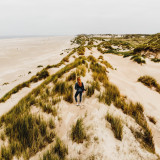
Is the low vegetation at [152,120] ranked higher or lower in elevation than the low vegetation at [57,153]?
lower

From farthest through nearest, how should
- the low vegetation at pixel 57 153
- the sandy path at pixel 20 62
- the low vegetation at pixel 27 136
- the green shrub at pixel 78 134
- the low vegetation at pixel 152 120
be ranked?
the sandy path at pixel 20 62, the low vegetation at pixel 152 120, the green shrub at pixel 78 134, the low vegetation at pixel 27 136, the low vegetation at pixel 57 153

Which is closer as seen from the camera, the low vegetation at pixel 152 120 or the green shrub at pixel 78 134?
the green shrub at pixel 78 134

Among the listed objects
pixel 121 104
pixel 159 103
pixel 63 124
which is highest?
pixel 121 104

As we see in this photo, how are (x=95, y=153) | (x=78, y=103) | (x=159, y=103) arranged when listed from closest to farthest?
1. (x=95, y=153)
2. (x=78, y=103)
3. (x=159, y=103)

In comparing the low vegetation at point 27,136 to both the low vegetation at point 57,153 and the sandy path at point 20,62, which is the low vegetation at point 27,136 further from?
the sandy path at point 20,62

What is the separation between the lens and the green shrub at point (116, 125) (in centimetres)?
241

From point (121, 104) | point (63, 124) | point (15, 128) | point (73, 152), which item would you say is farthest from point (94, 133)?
point (15, 128)

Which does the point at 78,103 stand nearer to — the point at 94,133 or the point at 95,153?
the point at 94,133

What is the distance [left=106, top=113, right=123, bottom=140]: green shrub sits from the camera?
94.9 inches

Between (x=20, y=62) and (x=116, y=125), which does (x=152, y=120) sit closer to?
(x=116, y=125)

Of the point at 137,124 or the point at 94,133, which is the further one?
the point at 137,124

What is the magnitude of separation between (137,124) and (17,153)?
3125 mm

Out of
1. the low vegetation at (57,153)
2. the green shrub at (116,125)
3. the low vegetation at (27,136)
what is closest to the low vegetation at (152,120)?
the green shrub at (116,125)

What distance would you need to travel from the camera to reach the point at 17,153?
6.90 feet
